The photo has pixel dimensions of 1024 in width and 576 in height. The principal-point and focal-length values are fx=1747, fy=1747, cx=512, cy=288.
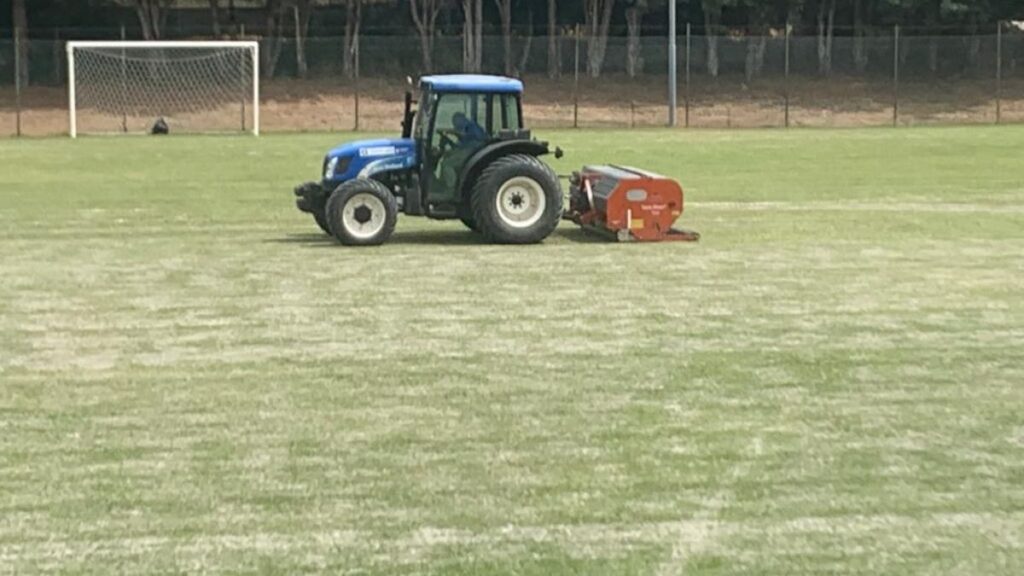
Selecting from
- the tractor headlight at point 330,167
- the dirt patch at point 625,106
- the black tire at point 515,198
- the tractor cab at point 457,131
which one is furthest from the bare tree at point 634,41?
the black tire at point 515,198

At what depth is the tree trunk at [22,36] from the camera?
53672mm

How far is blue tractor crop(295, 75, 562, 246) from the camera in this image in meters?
17.6

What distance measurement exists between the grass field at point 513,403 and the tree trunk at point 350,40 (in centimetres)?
3651

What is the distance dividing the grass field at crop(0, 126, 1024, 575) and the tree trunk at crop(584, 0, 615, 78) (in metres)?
39.5

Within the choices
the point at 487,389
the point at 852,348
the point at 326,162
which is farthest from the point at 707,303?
the point at 326,162

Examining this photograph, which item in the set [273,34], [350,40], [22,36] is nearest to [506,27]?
[350,40]

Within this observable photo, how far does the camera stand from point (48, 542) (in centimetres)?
724

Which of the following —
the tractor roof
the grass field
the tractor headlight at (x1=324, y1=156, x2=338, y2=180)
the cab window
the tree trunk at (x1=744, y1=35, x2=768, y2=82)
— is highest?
the tree trunk at (x1=744, y1=35, x2=768, y2=82)

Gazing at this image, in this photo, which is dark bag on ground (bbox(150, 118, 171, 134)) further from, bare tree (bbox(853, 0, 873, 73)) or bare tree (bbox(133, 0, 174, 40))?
bare tree (bbox(853, 0, 873, 73))

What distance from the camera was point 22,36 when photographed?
5725 centimetres

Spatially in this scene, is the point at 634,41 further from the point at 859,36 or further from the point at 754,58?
the point at 859,36

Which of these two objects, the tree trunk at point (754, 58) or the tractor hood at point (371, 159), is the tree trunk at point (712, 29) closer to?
the tree trunk at point (754, 58)

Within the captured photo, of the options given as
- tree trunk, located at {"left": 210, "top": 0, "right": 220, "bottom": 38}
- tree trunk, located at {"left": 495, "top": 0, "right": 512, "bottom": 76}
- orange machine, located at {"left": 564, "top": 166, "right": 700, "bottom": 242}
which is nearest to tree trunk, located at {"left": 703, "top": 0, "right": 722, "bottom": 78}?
tree trunk, located at {"left": 495, "top": 0, "right": 512, "bottom": 76}

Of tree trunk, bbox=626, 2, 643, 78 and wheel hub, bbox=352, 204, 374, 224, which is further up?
tree trunk, bbox=626, 2, 643, 78
